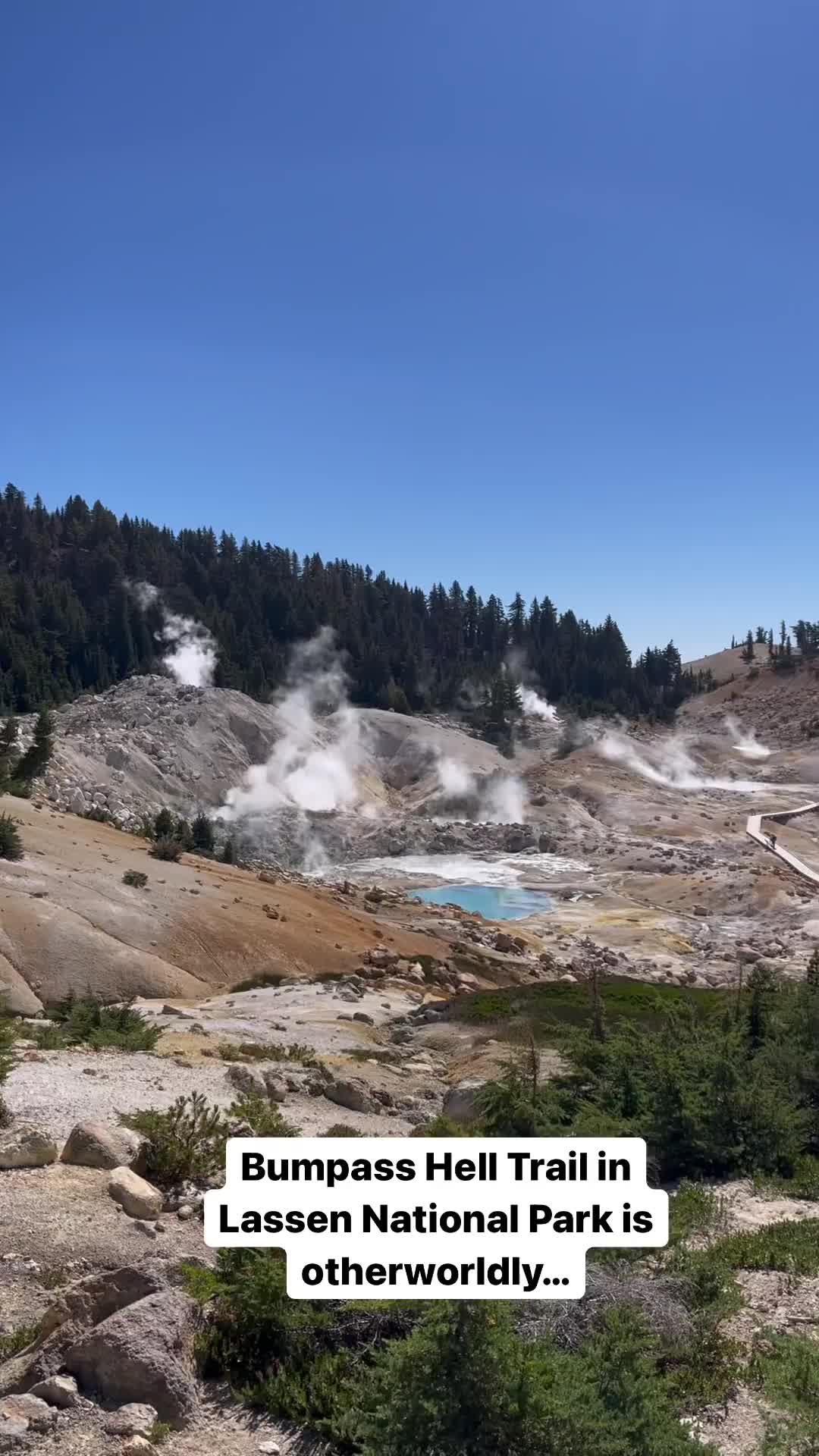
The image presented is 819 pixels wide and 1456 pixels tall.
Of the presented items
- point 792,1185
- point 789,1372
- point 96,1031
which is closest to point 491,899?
point 96,1031

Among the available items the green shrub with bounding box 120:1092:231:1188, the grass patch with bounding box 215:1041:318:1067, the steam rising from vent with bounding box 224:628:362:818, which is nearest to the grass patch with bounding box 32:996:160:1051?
the grass patch with bounding box 215:1041:318:1067

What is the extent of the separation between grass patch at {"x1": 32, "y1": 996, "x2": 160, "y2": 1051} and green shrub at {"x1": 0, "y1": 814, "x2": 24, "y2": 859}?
30.8 feet

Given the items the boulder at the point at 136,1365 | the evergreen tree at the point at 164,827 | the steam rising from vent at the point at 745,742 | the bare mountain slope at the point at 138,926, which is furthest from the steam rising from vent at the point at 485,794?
the boulder at the point at 136,1365

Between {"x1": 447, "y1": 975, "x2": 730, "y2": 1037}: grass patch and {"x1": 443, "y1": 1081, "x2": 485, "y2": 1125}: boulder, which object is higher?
{"x1": 443, "y1": 1081, "x2": 485, "y2": 1125}: boulder

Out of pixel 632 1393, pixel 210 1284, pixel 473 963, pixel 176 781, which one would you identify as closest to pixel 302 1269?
pixel 210 1284

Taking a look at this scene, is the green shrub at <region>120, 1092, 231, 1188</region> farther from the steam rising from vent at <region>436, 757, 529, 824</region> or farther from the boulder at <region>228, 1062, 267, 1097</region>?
the steam rising from vent at <region>436, 757, 529, 824</region>

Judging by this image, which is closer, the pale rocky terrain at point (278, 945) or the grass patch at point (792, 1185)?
the pale rocky terrain at point (278, 945)

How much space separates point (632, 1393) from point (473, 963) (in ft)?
95.7

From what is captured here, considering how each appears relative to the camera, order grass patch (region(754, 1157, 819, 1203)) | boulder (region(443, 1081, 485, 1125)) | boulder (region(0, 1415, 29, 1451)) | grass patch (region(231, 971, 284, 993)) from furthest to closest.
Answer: grass patch (region(231, 971, 284, 993)) < boulder (region(443, 1081, 485, 1125)) < grass patch (region(754, 1157, 819, 1203)) < boulder (region(0, 1415, 29, 1451))

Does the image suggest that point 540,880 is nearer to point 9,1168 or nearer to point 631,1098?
point 631,1098

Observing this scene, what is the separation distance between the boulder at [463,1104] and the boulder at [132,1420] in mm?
7750

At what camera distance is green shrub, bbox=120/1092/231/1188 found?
28.7 feet

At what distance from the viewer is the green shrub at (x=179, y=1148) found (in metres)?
8.75

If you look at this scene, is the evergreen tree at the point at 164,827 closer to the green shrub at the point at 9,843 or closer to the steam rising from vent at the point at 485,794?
the green shrub at the point at 9,843
